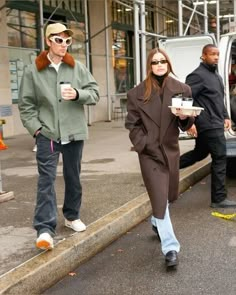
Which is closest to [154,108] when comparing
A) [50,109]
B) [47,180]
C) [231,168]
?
[50,109]

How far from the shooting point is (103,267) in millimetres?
4590

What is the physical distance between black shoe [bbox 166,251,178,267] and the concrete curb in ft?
2.57

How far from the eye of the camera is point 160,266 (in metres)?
4.52

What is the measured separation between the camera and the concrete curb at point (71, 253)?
3926mm

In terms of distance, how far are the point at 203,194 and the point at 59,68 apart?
331 cm

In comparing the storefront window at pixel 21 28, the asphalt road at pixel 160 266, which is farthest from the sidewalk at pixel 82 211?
the storefront window at pixel 21 28

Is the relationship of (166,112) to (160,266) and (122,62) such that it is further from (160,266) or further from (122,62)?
(122,62)

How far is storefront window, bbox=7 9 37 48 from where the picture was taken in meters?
13.1

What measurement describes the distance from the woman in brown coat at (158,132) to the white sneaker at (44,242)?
88 centimetres

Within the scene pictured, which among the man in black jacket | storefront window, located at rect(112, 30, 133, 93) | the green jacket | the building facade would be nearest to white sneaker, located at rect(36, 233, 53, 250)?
the green jacket

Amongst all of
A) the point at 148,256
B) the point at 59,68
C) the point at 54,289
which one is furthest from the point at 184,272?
the point at 59,68

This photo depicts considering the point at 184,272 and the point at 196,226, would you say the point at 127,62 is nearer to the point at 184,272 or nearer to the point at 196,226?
the point at 196,226

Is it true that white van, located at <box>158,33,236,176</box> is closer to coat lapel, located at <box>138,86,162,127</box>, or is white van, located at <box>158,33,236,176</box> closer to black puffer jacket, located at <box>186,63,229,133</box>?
black puffer jacket, located at <box>186,63,229,133</box>

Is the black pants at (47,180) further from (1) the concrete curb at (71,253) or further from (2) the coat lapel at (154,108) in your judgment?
(2) the coat lapel at (154,108)
